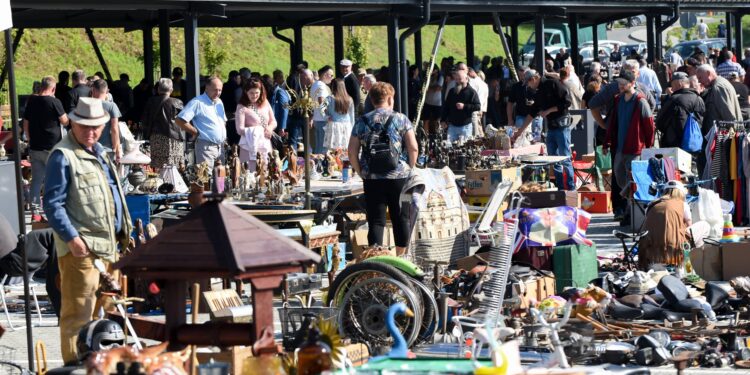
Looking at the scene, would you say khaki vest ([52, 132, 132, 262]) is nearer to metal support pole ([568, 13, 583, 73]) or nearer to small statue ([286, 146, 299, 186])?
small statue ([286, 146, 299, 186])

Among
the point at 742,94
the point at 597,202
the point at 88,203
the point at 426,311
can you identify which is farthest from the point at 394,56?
the point at 88,203

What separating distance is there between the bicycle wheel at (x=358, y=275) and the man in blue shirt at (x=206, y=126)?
23.2ft

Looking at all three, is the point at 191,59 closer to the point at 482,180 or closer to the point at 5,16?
the point at 482,180

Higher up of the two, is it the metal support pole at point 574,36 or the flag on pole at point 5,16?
the metal support pole at point 574,36

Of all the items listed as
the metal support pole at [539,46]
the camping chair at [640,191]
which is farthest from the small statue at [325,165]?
the metal support pole at [539,46]

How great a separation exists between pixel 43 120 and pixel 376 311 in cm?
880

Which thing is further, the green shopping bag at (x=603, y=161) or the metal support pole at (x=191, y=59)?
the metal support pole at (x=191, y=59)

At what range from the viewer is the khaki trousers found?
26.7ft

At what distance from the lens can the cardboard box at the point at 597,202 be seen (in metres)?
17.0

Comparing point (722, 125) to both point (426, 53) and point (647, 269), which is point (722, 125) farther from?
point (426, 53)

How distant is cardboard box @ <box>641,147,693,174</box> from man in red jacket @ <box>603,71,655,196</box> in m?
0.51

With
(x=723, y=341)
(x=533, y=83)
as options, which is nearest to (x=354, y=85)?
(x=533, y=83)

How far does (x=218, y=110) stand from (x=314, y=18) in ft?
47.3

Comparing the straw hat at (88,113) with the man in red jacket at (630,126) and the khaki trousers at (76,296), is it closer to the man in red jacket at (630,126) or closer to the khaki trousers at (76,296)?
the khaki trousers at (76,296)
